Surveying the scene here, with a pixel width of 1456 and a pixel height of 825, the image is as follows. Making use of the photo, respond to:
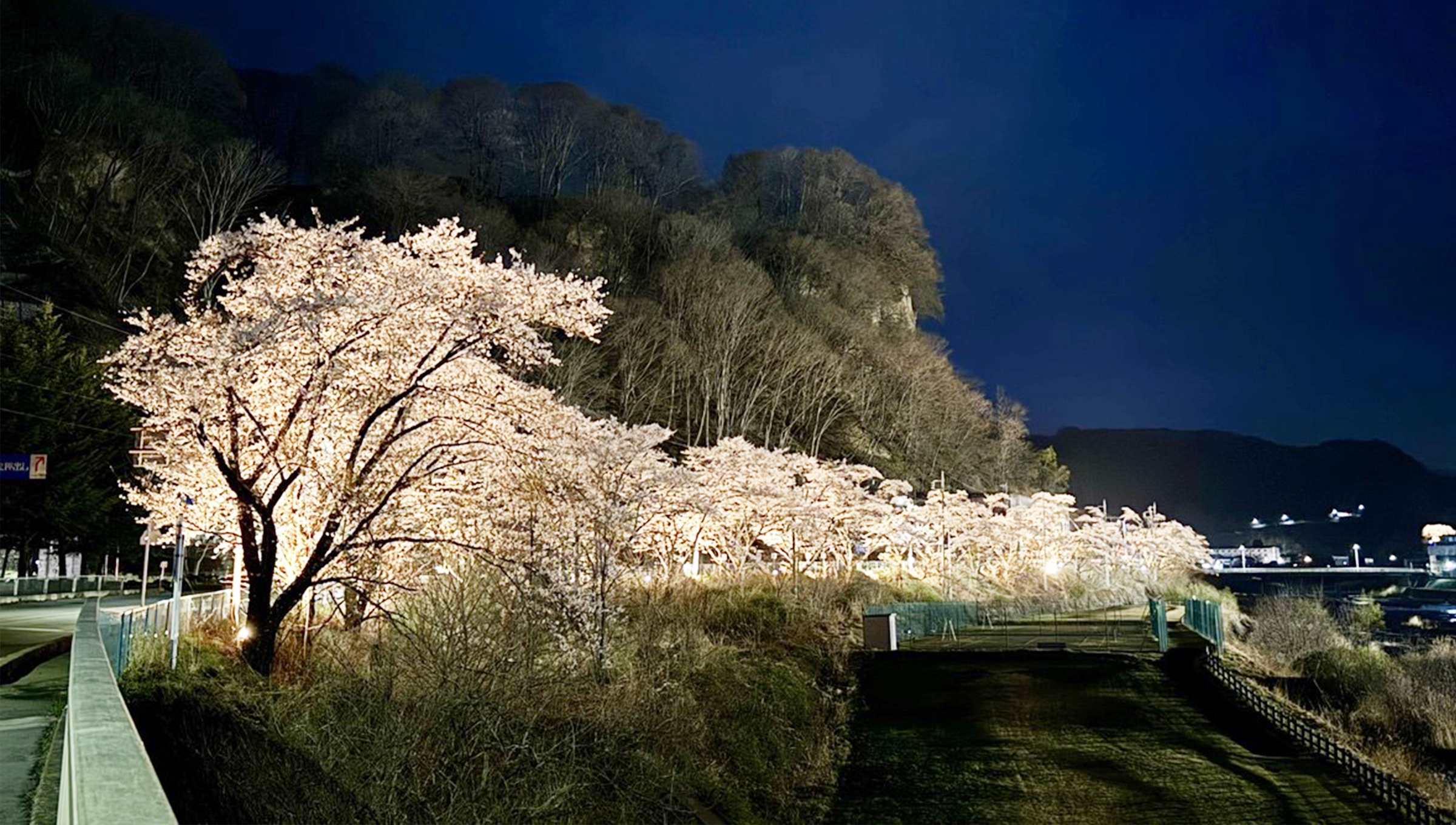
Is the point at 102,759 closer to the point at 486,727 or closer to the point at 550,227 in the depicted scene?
the point at 486,727

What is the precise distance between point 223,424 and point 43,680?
16.0 ft

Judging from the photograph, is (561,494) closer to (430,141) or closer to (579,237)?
(579,237)

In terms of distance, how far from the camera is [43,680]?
16875 millimetres

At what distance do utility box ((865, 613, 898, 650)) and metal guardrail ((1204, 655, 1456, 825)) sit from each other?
8354mm

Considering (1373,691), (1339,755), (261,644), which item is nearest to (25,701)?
(261,644)

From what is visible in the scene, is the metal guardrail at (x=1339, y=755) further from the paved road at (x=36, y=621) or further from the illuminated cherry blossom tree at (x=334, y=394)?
the paved road at (x=36, y=621)

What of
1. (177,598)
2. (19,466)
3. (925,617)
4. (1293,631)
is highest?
(19,466)

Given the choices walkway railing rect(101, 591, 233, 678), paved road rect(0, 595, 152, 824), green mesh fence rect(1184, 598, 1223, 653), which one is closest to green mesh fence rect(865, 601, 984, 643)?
green mesh fence rect(1184, 598, 1223, 653)

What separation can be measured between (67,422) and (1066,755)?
3885 centimetres

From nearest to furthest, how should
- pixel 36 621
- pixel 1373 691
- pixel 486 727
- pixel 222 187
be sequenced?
pixel 486 727 < pixel 36 621 < pixel 1373 691 < pixel 222 187

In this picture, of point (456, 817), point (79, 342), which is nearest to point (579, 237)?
point (79, 342)

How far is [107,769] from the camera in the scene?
10.2 feet

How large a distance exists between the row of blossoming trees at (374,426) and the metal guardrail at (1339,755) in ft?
45.4

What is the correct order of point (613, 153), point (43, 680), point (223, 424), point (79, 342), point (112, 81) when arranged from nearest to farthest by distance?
point (43, 680) → point (223, 424) → point (79, 342) → point (112, 81) → point (613, 153)
